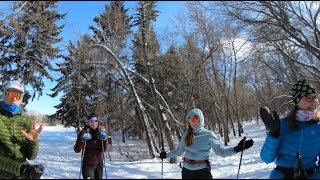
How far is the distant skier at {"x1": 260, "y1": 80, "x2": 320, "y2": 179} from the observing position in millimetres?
3691

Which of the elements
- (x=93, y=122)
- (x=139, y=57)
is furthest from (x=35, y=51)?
(x=93, y=122)

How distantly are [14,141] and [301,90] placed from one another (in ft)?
11.3

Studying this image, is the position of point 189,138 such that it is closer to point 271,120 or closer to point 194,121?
point 194,121

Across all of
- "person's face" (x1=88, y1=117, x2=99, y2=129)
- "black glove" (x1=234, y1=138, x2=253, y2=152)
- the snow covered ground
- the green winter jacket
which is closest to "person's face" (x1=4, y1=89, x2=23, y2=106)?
the green winter jacket

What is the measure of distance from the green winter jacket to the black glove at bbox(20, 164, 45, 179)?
38 centimetres

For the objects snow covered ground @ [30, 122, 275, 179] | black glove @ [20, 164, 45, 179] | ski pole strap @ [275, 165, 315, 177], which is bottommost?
snow covered ground @ [30, 122, 275, 179]

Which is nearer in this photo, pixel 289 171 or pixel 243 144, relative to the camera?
pixel 289 171

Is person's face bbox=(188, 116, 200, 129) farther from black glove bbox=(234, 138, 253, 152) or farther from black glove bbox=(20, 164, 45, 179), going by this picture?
black glove bbox=(20, 164, 45, 179)

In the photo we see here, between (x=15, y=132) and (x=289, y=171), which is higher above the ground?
(x=15, y=132)

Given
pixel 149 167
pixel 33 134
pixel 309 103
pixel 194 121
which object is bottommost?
pixel 149 167

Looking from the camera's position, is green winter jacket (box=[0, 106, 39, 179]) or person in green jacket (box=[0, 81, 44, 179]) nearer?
person in green jacket (box=[0, 81, 44, 179])

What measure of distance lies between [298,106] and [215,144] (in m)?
1.55

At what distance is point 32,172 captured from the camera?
3568 millimetres

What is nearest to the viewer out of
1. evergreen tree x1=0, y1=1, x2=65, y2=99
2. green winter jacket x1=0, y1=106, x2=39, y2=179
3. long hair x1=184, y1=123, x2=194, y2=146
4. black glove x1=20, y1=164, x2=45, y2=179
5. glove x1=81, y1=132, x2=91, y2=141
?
black glove x1=20, y1=164, x2=45, y2=179
